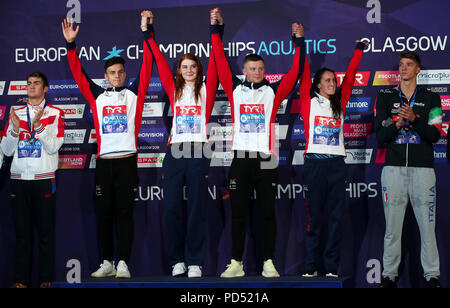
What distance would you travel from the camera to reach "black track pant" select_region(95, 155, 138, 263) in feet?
16.5

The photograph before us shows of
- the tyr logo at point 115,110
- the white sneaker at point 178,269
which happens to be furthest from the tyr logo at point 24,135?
the white sneaker at point 178,269

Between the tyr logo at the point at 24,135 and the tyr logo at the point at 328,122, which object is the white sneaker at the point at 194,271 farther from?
the tyr logo at the point at 24,135

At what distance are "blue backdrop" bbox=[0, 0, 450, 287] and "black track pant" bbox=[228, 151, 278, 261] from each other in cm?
69

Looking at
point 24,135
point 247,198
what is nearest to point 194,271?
point 247,198

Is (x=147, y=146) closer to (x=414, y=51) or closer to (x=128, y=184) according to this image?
(x=128, y=184)

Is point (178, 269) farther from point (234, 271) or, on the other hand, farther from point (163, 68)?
point (163, 68)

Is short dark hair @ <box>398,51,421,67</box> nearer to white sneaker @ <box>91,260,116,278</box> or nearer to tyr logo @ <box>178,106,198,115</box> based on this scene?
tyr logo @ <box>178,106,198,115</box>

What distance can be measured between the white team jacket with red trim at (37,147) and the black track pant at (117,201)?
1.98ft

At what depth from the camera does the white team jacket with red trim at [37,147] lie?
5.29 metres

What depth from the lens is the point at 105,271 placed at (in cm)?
503

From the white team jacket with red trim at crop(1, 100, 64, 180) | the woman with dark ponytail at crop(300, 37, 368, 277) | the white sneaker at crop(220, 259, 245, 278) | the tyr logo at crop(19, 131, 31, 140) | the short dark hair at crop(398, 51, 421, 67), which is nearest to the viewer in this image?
the white sneaker at crop(220, 259, 245, 278)

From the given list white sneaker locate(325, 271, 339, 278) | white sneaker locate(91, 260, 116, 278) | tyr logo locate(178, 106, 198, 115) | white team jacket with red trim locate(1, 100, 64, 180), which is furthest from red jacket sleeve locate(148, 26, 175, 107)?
white sneaker locate(325, 271, 339, 278)

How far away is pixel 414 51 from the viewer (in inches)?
217

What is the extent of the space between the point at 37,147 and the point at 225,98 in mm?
1849
